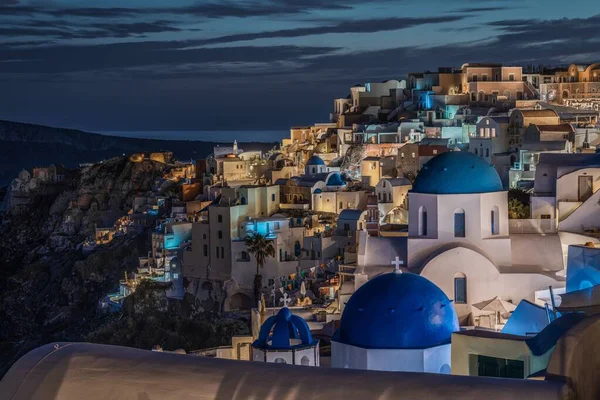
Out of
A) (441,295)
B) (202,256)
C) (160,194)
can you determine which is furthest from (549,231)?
(160,194)

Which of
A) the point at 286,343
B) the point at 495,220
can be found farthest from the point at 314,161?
the point at 286,343

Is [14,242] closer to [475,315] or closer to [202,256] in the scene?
[202,256]

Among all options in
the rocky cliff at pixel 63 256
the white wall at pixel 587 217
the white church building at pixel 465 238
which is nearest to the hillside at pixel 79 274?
the rocky cliff at pixel 63 256

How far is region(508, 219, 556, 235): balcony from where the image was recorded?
2669cm

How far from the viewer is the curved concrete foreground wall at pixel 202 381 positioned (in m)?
5.30

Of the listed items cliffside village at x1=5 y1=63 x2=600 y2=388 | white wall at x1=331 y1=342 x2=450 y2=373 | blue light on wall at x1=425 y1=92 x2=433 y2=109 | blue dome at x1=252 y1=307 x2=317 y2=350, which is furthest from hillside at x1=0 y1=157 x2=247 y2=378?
blue light on wall at x1=425 y1=92 x2=433 y2=109

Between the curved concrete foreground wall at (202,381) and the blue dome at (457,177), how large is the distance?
60.4 ft

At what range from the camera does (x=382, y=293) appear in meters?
17.7

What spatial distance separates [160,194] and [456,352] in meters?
50.0

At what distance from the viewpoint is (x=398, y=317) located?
Result: 17469 mm

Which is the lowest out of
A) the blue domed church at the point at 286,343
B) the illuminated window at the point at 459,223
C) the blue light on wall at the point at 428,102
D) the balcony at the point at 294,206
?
the blue domed church at the point at 286,343

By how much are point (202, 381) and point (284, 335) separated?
13.6 metres

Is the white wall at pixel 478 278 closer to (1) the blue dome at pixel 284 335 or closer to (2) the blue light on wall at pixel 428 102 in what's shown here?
(1) the blue dome at pixel 284 335

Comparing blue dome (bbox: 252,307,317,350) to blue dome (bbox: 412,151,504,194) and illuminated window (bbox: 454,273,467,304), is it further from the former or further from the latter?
blue dome (bbox: 412,151,504,194)
